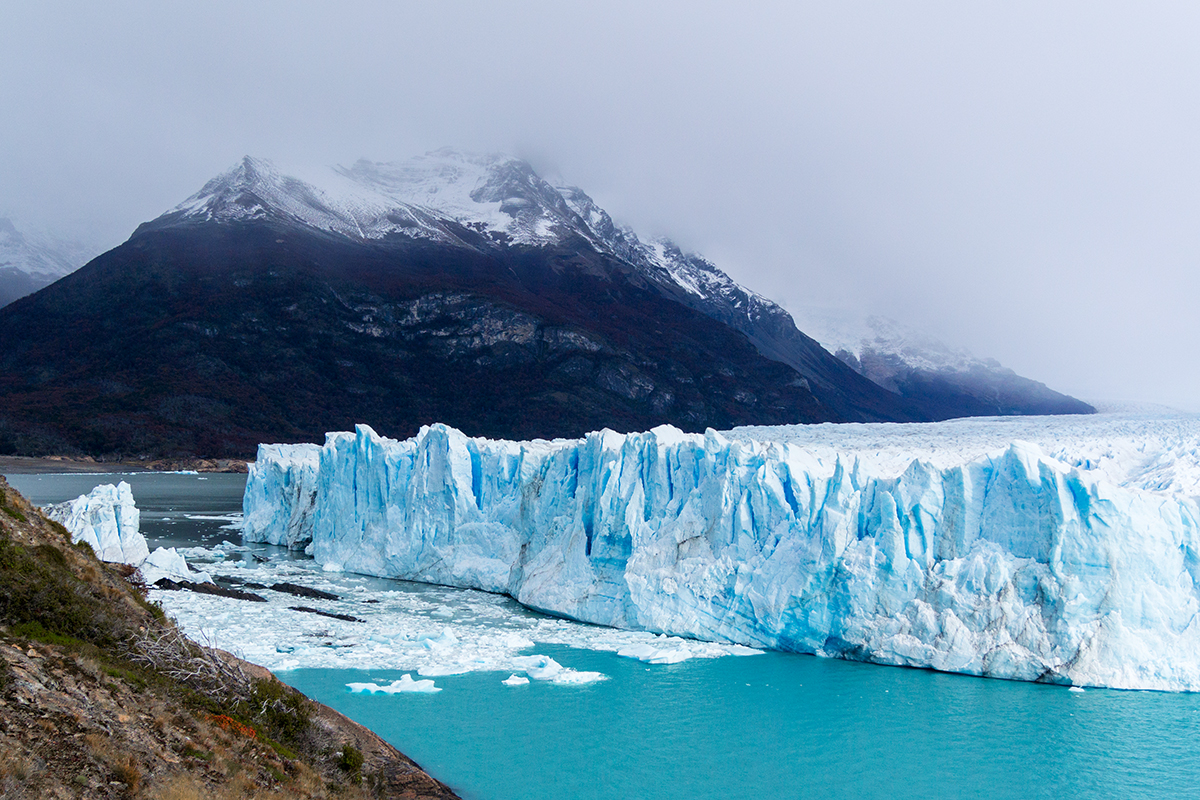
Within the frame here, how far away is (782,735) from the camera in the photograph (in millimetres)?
11547

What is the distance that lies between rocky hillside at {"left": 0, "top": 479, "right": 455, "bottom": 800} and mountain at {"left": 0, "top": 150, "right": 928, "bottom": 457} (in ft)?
193

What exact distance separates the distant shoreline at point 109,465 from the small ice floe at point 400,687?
159 feet

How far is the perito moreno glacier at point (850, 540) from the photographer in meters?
12.9

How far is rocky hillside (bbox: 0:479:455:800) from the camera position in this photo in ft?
16.1

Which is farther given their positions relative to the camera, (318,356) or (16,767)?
(318,356)

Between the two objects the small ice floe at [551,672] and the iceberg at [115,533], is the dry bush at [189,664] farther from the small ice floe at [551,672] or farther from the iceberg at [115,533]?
the iceberg at [115,533]

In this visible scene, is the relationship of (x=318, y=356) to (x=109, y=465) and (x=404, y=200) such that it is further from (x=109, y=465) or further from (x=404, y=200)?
(x=404, y=200)

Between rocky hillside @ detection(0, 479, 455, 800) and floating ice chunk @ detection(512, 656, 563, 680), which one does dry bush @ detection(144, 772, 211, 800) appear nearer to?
rocky hillside @ detection(0, 479, 455, 800)

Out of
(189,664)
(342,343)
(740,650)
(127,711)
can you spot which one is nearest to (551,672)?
(740,650)

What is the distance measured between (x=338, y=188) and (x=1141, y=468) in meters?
105

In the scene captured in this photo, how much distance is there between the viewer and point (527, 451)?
20719 millimetres

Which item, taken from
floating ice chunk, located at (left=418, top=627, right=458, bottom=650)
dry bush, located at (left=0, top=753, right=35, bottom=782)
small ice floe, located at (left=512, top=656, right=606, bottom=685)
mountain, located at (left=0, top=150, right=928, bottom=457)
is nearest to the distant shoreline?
mountain, located at (left=0, top=150, right=928, bottom=457)

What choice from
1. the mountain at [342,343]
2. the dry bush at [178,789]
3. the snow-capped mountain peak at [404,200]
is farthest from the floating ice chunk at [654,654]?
the snow-capped mountain peak at [404,200]

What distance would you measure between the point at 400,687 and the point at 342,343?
223 ft
